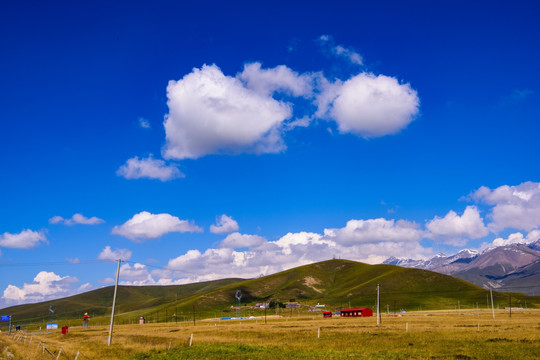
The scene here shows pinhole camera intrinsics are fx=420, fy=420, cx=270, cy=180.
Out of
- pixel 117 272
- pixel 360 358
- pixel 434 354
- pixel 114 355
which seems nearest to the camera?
pixel 360 358

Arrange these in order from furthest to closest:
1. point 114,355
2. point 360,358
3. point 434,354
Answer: point 114,355
point 434,354
point 360,358

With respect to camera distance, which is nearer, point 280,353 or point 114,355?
point 280,353

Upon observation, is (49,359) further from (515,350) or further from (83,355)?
(515,350)

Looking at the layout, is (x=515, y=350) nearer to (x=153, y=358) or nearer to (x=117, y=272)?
(x=153, y=358)

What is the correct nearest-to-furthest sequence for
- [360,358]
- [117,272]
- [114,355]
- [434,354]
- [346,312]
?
[360,358] → [434,354] → [114,355] → [117,272] → [346,312]

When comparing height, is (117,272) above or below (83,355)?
above

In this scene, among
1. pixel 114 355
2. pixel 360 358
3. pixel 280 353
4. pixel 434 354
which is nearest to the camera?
pixel 360 358

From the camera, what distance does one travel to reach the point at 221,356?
120 feet

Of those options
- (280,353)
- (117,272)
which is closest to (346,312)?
(117,272)

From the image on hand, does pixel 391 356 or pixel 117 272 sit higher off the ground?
pixel 117 272

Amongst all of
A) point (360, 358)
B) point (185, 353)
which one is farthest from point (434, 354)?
point (185, 353)

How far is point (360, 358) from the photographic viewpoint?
33125 mm

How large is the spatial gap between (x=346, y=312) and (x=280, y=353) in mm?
125022

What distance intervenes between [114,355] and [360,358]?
928 inches
